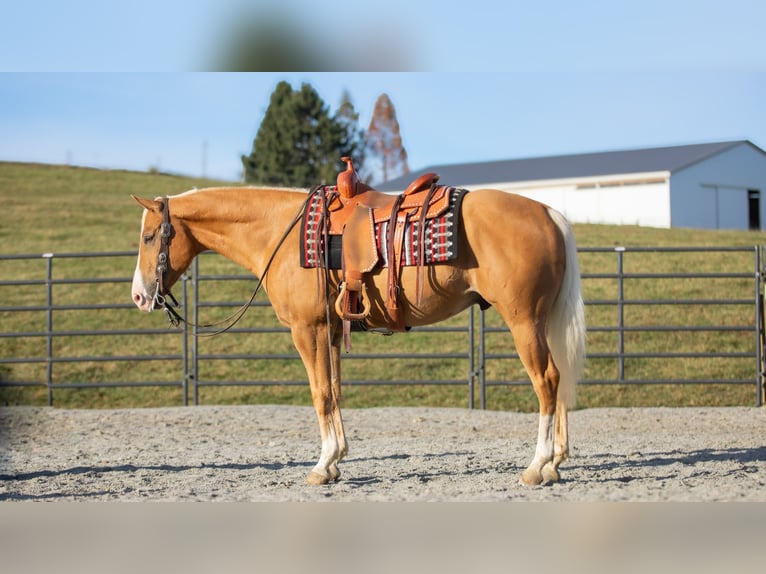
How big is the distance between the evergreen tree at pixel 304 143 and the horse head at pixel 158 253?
2006 centimetres

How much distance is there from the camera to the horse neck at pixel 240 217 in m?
4.49

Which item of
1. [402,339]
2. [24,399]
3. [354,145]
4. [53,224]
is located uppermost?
[354,145]

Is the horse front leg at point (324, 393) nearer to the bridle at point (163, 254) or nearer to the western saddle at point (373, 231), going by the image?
the western saddle at point (373, 231)

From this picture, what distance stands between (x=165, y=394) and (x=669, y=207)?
12523mm

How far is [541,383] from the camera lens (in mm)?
3953

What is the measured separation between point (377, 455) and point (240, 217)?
190 cm

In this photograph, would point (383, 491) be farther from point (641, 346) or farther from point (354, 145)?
point (354, 145)

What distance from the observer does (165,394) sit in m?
10.0

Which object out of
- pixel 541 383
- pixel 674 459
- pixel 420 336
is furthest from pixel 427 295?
pixel 420 336

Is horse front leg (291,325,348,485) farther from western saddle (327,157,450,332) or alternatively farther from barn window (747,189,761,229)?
barn window (747,189,761,229)

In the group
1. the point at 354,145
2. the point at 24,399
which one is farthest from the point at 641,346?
the point at 354,145

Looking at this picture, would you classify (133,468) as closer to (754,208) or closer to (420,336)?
(420,336)

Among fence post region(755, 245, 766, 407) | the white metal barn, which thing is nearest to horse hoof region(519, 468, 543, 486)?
fence post region(755, 245, 766, 407)

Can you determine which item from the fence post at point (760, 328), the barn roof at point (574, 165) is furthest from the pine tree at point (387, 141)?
the fence post at point (760, 328)
